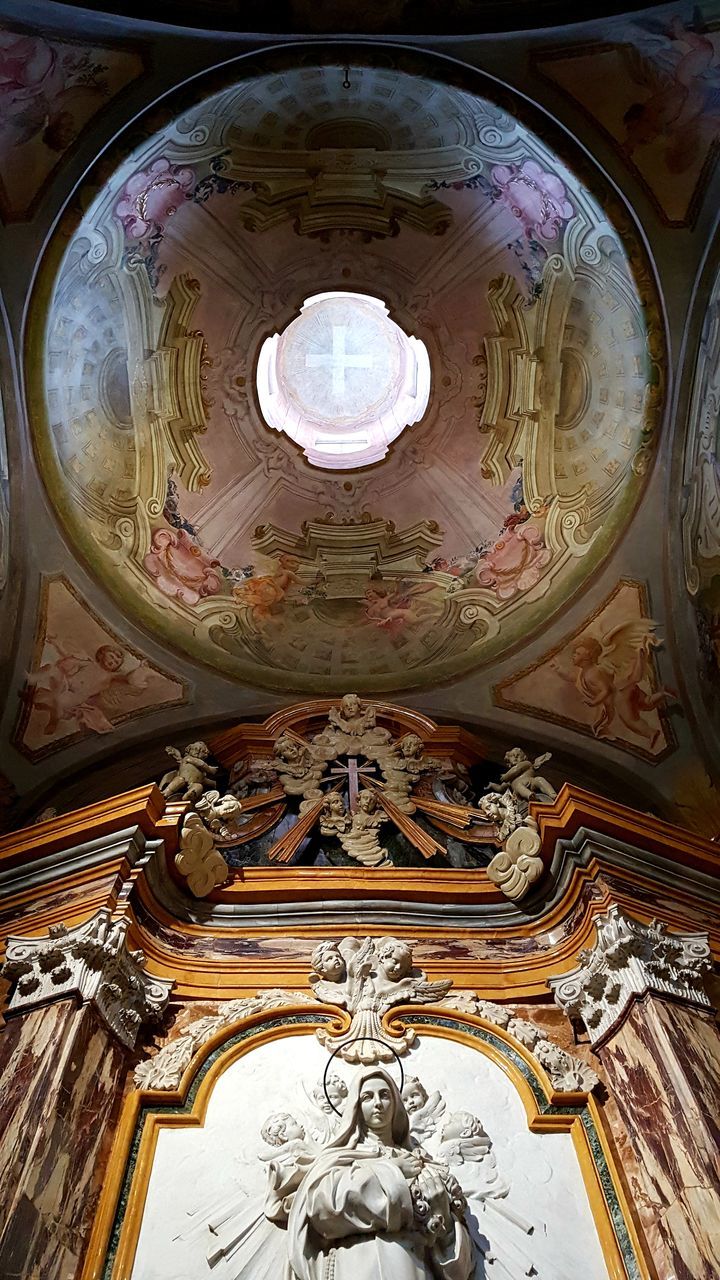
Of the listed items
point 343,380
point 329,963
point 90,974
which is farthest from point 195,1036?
point 343,380

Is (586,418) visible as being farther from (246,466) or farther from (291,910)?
(291,910)

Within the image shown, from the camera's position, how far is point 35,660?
35.2 feet

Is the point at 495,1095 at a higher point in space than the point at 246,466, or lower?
lower

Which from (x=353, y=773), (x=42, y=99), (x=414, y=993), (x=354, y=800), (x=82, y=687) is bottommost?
(x=414, y=993)

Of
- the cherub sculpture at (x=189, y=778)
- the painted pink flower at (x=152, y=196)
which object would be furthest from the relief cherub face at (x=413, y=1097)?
the painted pink flower at (x=152, y=196)

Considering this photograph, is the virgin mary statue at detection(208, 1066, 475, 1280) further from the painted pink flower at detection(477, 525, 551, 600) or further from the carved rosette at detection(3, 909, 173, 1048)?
the painted pink flower at detection(477, 525, 551, 600)

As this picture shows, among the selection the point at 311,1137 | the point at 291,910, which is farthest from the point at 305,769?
the point at 311,1137

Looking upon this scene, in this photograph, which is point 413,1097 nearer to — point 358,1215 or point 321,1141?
point 321,1141

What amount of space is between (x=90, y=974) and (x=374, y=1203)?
2347 mm

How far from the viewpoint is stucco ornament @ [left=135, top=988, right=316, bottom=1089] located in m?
6.09

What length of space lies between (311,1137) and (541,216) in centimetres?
931

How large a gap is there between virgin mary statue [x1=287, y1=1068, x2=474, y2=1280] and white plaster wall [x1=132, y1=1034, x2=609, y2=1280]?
0.31 metres

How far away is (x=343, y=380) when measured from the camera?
13750mm

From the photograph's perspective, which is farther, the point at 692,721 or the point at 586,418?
the point at 586,418
